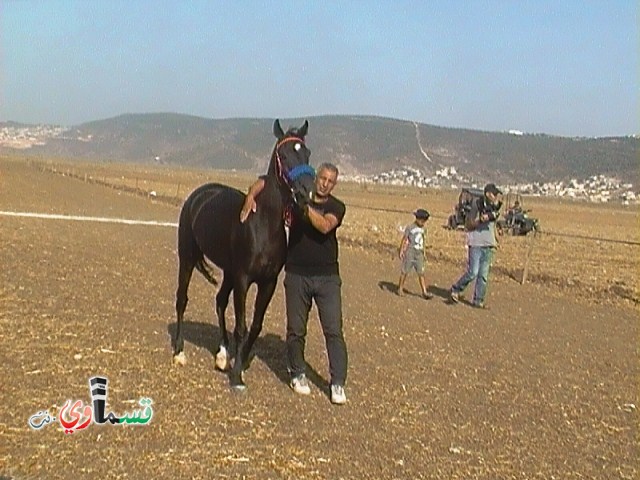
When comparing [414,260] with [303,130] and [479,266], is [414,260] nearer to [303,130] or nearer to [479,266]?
[479,266]

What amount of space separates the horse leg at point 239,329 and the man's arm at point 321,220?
33.9 inches

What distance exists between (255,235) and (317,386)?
144 centimetres

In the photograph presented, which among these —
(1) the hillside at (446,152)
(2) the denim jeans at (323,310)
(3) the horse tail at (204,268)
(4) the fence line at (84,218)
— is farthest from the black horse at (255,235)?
(1) the hillside at (446,152)

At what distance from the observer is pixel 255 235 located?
20.2ft

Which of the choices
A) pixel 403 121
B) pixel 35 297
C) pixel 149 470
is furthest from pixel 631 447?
pixel 403 121

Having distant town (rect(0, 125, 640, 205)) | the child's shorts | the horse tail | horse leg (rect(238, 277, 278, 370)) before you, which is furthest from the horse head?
distant town (rect(0, 125, 640, 205))

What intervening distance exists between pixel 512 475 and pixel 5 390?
142 inches

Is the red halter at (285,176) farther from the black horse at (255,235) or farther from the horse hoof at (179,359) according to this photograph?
the horse hoof at (179,359)

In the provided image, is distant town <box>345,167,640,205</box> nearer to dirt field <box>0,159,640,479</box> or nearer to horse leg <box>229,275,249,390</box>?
dirt field <box>0,159,640,479</box>

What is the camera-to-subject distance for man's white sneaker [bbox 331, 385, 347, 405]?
19.8ft

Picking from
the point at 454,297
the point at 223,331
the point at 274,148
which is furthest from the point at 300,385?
the point at 454,297

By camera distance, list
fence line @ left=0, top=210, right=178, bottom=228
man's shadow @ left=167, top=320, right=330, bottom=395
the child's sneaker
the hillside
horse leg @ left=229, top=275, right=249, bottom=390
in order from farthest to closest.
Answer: the hillside < fence line @ left=0, top=210, right=178, bottom=228 < the child's sneaker < man's shadow @ left=167, top=320, right=330, bottom=395 < horse leg @ left=229, top=275, right=249, bottom=390

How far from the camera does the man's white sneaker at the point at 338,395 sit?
605cm

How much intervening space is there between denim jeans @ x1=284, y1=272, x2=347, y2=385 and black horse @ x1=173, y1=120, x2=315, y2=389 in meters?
0.28
